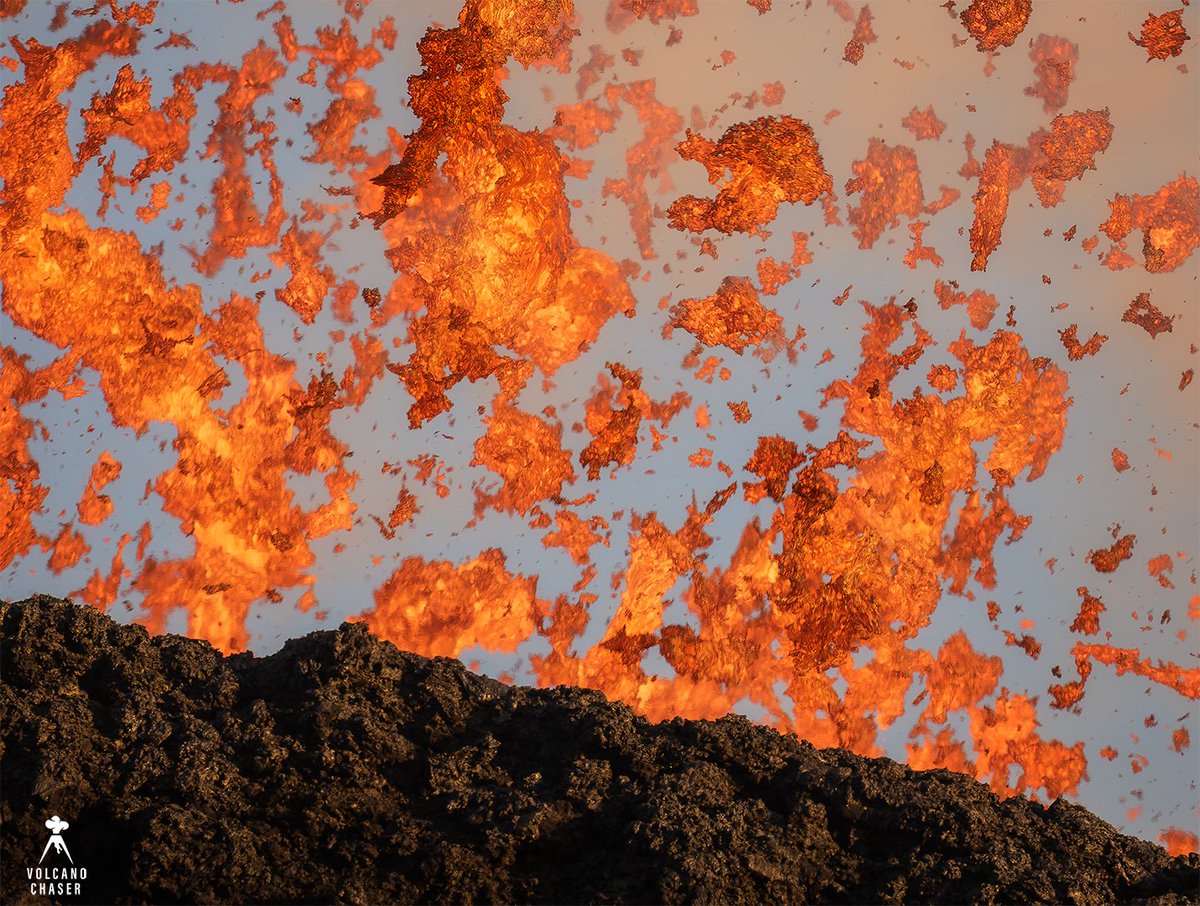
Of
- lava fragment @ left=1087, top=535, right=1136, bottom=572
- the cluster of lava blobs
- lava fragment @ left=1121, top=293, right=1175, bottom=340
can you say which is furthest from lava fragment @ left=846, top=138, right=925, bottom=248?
lava fragment @ left=1087, top=535, right=1136, bottom=572

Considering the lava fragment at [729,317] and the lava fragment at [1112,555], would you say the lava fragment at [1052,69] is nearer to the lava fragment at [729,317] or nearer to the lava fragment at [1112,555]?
the lava fragment at [729,317]

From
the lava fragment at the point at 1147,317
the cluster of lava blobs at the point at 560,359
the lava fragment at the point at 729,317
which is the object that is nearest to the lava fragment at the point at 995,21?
the cluster of lava blobs at the point at 560,359

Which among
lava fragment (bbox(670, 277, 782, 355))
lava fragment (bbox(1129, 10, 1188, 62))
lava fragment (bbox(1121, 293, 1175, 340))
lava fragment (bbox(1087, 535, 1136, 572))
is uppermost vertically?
lava fragment (bbox(1129, 10, 1188, 62))

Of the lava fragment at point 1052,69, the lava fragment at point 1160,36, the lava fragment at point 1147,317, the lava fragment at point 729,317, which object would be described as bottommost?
the lava fragment at point 729,317

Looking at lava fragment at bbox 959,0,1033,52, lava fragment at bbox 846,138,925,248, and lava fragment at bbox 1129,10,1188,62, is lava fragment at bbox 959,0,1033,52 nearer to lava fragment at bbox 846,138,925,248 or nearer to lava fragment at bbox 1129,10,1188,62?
lava fragment at bbox 1129,10,1188,62

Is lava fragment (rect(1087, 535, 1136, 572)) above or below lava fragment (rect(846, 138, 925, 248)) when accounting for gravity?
below

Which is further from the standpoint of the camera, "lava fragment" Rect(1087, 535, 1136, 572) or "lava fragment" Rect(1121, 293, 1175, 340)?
"lava fragment" Rect(1121, 293, 1175, 340)
